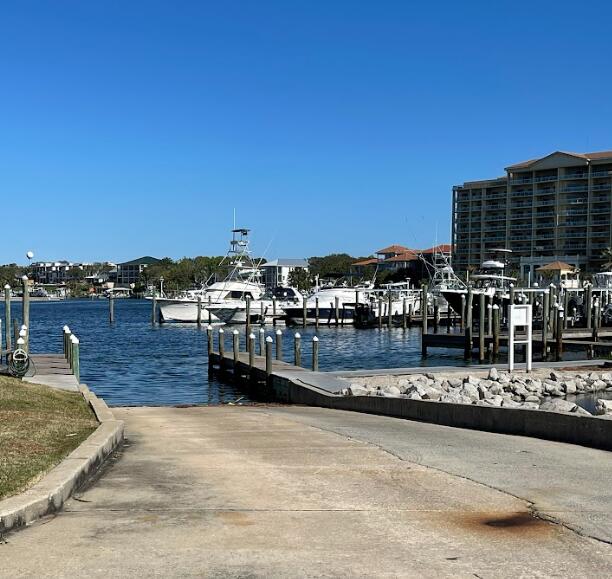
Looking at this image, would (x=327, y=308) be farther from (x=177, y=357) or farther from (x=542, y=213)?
(x=542, y=213)

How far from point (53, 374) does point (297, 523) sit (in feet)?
55.5

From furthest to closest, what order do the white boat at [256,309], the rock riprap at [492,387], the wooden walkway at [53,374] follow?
the white boat at [256,309], the wooden walkway at [53,374], the rock riprap at [492,387]

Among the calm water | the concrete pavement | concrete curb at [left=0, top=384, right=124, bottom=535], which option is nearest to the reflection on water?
the calm water

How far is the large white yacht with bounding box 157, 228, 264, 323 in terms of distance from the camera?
7999 centimetres

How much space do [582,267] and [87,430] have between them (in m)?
125

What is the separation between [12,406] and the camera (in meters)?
12.8

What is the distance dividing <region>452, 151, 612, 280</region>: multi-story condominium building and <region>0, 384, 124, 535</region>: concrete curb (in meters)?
116

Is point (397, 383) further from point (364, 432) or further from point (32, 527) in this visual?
point (32, 527)

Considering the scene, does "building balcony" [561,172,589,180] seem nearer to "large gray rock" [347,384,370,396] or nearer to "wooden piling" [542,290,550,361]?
"wooden piling" [542,290,550,361]

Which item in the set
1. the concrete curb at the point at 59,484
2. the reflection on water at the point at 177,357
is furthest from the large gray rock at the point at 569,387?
the concrete curb at the point at 59,484

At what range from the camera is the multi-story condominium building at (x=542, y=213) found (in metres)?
125

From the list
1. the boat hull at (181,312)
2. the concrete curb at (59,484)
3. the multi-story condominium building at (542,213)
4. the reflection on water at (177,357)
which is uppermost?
the multi-story condominium building at (542,213)

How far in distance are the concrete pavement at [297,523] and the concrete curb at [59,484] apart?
0.42ft

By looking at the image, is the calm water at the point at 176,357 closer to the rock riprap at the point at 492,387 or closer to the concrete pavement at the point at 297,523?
the rock riprap at the point at 492,387
